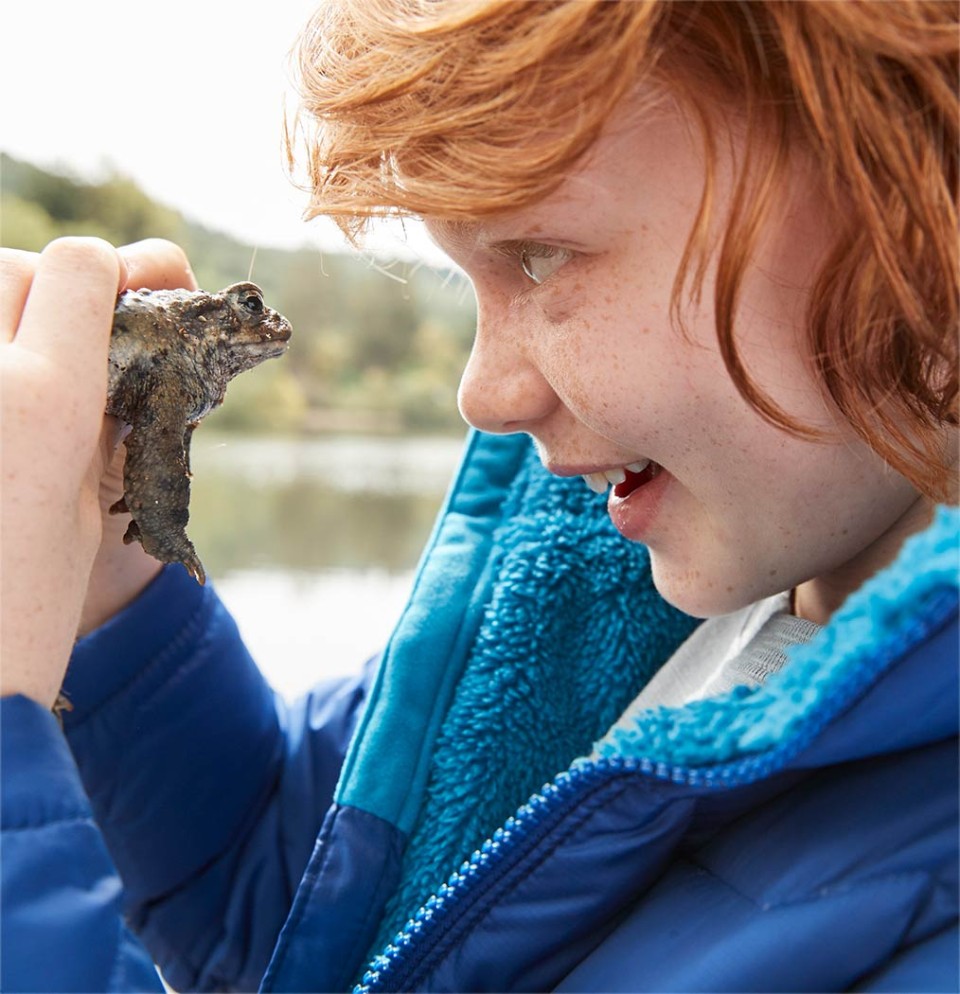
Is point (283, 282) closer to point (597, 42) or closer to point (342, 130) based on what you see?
point (342, 130)

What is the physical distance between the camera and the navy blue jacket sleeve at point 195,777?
81cm

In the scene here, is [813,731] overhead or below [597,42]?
below

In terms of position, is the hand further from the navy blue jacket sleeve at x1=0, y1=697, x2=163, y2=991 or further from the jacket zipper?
the jacket zipper

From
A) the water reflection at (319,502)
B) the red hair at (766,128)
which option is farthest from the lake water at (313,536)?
the red hair at (766,128)

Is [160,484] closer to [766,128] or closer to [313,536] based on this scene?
[766,128]

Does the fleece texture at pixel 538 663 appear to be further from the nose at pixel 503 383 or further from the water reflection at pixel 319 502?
the water reflection at pixel 319 502

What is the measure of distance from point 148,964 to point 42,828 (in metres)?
0.09

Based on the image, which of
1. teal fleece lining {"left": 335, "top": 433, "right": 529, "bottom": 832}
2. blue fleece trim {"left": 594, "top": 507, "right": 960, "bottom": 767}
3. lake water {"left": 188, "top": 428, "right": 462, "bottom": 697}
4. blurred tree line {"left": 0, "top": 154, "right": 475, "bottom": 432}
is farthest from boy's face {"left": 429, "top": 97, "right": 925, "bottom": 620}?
lake water {"left": 188, "top": 428, "right": 462, "bottom": 697}

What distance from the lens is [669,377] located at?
579 mm

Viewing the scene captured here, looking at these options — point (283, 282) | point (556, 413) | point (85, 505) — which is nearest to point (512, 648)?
point (556, 413)

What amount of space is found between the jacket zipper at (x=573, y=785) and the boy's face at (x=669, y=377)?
0.15m

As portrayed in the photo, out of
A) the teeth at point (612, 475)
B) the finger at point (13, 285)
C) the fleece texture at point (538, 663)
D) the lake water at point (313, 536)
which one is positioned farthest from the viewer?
the lake water at point (313, 536)

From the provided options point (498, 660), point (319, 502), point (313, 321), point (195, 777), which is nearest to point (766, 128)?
point (498, 660)

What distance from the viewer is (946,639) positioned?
0.47 meters
